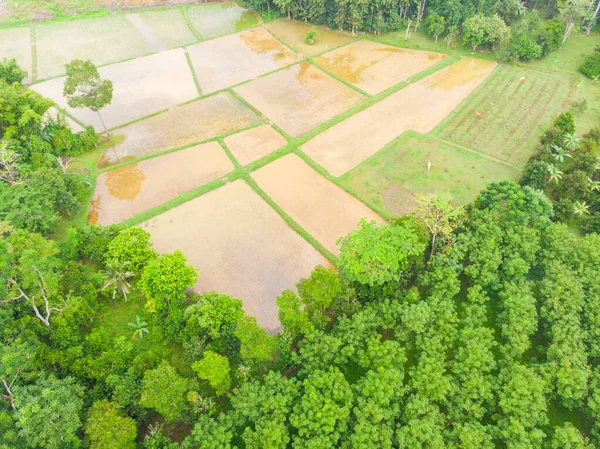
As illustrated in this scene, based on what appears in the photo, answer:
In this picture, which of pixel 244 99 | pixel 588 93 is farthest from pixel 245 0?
pixel 588 93

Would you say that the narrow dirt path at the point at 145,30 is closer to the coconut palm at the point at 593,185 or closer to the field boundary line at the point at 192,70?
the field boundary line at the point at 192,70

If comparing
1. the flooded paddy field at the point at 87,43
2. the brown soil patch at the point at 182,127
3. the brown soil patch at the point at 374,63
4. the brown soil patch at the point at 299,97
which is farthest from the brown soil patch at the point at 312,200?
the flooded paddy field at the point at 87,43

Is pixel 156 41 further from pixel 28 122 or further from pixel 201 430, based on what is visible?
pixel 201 430

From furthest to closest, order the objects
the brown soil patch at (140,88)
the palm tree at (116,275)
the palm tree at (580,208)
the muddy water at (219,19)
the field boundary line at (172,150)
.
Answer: the muddy water at (219,19)
the brown soil patch at (140,88)
the field boundary line at (172,150)
the palm tree at (580,208)
the palm tree at (116,275)

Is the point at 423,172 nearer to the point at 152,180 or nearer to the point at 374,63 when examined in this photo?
the point at 374,63

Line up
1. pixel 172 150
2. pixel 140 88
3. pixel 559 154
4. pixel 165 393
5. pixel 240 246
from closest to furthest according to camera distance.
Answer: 1. pixel 165 393
2. pixel 240 246
3. pixel 559 154
4. pixel 172 150
5. pixel 140 88

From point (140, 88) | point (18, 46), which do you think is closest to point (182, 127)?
point (140, 88)

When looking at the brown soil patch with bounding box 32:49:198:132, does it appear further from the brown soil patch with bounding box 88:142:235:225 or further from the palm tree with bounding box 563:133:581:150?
the palm tree with bounding box 563:133:581:150
